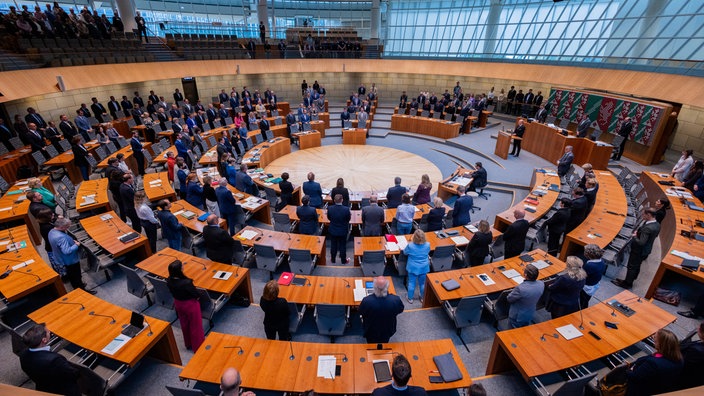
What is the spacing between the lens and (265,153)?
14820 millimetres

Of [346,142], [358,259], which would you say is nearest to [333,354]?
[358,259]

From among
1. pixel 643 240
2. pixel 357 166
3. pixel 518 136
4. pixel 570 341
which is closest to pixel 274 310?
pixel 570 341

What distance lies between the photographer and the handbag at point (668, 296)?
653cm

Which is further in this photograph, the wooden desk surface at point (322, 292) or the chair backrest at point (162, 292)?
the chair backrest at point (162, 292)

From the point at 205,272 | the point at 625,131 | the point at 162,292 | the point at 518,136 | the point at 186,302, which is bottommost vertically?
the point at 162,292

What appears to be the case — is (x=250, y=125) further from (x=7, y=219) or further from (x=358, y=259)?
(x=358, y=259)

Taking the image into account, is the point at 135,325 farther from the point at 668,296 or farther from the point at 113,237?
the point at 668,296

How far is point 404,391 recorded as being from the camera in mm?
3283

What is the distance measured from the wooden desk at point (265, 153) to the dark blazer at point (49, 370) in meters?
9.56

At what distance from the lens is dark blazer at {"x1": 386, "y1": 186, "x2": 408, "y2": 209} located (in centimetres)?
942

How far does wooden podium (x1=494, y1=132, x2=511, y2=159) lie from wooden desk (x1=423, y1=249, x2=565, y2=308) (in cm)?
946

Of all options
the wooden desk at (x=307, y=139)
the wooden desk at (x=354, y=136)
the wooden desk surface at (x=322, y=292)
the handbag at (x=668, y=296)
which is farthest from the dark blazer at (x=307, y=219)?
the wooden desk at (x=354, y=136)

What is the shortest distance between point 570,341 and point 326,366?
3581mm

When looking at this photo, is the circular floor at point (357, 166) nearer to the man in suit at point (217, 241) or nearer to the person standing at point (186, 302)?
the man in suit at point (217, 241)
